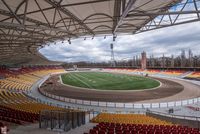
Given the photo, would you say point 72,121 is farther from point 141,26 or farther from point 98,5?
point 141,26

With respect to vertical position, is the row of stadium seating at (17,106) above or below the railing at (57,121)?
below

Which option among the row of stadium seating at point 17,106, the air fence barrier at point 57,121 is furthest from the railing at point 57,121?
the row of stadium seating at point 17,106

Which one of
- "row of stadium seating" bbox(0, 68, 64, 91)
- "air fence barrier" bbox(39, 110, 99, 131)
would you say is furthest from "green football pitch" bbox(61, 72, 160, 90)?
"air fence barrier" bbox(39, 110, 99, 131)

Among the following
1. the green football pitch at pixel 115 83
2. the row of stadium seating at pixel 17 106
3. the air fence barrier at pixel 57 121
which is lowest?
the green football pitch at pixel 115 83

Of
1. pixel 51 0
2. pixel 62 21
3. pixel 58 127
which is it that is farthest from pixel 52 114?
pixel 62 21

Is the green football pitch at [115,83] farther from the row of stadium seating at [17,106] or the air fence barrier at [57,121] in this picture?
the air fence barrier at [57,121]

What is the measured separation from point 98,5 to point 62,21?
242 inches

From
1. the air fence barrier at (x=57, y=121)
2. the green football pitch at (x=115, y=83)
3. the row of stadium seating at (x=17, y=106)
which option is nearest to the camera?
the air fence barrier at (x=57, y=121)

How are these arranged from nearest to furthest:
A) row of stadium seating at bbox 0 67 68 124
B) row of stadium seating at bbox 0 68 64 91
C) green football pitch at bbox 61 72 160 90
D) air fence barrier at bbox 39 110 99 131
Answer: air fence barrier at bbox 39 110 99 131, row of stadium seating at bbox 0 67 68 124, row of stadium seating at bbox 0 68 64 91, green football pitch at bbox 61 72 160 90

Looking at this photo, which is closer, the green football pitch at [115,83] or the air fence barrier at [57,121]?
the air fence barrier at [57,121]

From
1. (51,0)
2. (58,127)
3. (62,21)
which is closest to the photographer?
(58,127)

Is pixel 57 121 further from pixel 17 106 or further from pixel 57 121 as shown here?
pixel 17 106

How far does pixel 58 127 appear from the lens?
37.8 feet

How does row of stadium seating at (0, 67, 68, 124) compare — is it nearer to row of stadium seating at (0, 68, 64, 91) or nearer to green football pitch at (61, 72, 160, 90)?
row of stadium seating at (0, 68, 64, 91)
